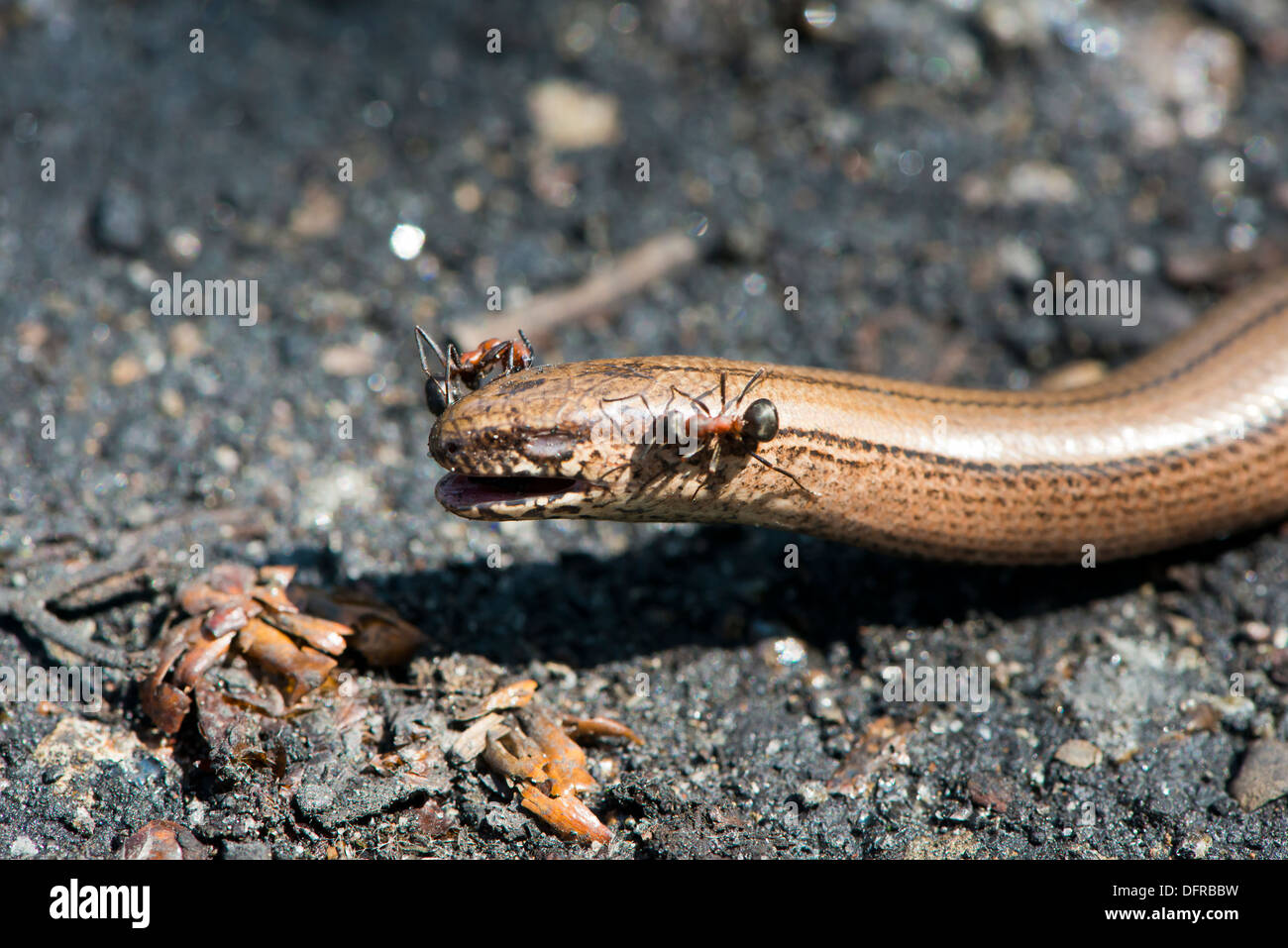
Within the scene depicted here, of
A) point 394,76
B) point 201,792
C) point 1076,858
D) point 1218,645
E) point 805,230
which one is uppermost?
point 394,76

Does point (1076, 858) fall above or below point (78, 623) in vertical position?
below

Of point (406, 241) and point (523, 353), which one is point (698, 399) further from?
point (406, 241)

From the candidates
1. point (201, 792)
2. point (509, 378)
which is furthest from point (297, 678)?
point (509, 378)

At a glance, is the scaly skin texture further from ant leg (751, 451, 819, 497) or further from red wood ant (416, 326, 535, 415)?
red wood ant (416, 326, 535, 415)

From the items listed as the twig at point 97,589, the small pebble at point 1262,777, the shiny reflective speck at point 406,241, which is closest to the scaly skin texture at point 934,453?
the small pebble at point 1262,777

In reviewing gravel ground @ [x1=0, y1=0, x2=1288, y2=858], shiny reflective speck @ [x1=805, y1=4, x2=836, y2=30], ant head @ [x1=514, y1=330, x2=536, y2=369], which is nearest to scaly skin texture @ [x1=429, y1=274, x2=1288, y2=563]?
ant head @ [x1=514, y1=330, x2=536, y2=369]

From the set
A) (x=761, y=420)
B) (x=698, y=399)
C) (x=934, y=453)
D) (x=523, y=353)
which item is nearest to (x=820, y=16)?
(x=934, y=453)

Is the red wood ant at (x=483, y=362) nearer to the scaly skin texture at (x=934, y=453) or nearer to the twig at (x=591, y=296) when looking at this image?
the scaly skin texture at (x=934, y=453)

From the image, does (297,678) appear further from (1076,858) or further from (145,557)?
(1076,858)
